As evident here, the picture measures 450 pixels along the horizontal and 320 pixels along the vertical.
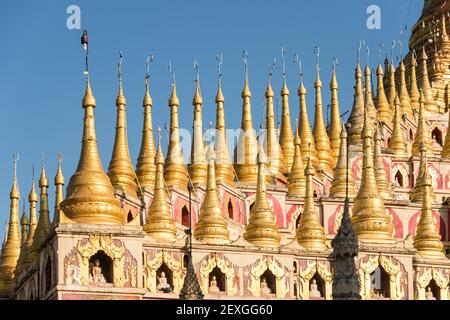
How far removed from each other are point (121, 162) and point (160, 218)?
454 centimetres

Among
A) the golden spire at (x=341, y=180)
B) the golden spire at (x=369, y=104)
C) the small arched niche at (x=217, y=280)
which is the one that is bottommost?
the small arched niche at (x=217, y=280)

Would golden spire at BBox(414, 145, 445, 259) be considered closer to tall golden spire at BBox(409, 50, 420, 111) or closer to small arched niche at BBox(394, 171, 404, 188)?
small arched niche at BBox(394, 171, 404, 188)

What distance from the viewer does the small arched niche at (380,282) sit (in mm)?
70688

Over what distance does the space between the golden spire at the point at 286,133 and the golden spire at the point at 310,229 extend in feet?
34.9

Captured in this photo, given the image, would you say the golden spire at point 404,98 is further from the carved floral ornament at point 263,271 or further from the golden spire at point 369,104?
the carved floral ornament at point 263,271

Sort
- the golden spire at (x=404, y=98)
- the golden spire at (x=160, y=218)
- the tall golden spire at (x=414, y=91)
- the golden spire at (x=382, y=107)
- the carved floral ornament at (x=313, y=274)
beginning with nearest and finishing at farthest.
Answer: the golden spire at (x=160, y=218) → the carved floral ornament at (x=313, y=274) → the golden spire at (x=382, y=107) → the golden spire at (x=404, y=98) → the tall golden spire at (x=414, y=91)

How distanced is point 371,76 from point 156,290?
3659 centimetres

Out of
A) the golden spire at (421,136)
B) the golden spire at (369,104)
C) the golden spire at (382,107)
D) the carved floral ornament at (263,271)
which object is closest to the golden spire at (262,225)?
the carved floral ornament at (263,271)

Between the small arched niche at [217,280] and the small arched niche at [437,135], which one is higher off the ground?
the small arched niche at [437,135]

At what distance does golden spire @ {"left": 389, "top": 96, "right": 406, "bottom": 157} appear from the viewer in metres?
89.4

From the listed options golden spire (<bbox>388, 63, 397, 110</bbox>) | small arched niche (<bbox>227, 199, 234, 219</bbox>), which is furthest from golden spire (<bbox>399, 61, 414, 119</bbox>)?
small arched niche (<bbox>227, 199, 234, 219</bbox>)

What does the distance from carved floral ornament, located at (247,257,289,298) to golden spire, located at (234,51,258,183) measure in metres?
12.4

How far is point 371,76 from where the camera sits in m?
99.6
